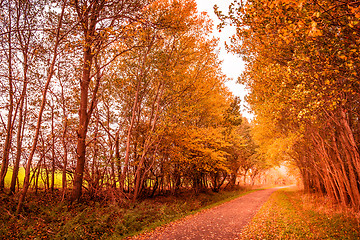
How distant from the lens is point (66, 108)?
1149 cm

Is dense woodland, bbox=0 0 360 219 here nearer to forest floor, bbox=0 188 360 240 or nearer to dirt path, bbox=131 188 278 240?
forest floor, bbox=0 188 360 240

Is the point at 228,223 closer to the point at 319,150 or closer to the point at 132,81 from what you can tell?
the point at 319,150

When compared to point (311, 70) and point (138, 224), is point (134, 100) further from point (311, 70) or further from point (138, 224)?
point (311, 70)

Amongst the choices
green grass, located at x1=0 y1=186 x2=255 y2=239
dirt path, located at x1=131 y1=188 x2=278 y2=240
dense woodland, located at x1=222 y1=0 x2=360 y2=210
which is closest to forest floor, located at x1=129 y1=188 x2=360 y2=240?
dirt path, located at x1=131 y1=188 x2=278 y2=240

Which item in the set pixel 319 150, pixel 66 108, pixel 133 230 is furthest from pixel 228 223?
pixel 66 108

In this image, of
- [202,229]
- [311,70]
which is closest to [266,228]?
[202,229]

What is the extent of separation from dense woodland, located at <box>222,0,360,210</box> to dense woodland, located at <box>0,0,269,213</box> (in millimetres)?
4282

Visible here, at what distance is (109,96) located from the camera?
13578 millimetres

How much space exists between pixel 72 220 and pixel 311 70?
10.9 metres

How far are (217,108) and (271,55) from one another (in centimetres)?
941

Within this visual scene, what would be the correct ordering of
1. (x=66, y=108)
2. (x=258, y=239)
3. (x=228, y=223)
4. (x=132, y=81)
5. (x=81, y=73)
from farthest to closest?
(x=132, y=81), (x=66, y=108), (x=81, y=73), (x=228, y=223), (x=258, y=239)

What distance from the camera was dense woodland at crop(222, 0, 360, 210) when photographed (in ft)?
14.6

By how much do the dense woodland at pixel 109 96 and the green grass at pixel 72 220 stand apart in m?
0.65

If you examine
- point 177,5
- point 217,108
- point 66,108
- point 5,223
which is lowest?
point 5,223
